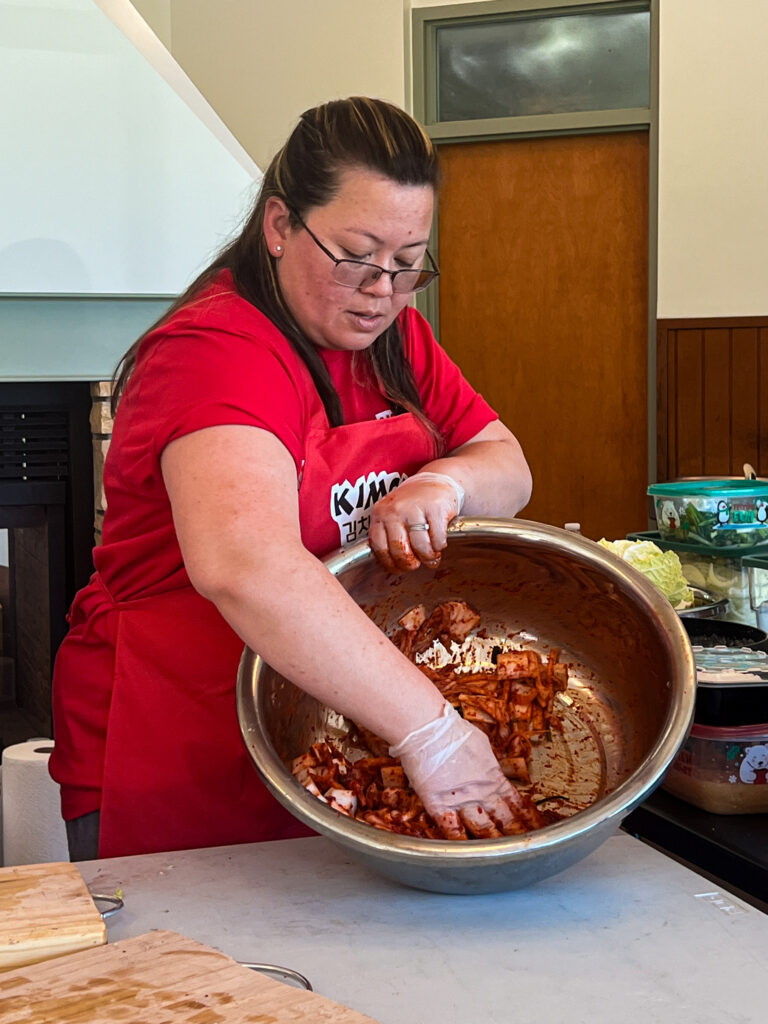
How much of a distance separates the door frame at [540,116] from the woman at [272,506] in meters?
3.61

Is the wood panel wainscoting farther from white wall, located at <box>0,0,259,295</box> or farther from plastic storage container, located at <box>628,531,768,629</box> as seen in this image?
plastic storage container, located at <box>628,531,768,629</box>

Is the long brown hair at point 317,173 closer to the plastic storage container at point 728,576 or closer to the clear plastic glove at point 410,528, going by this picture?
the clear plastic glove at point 410,528

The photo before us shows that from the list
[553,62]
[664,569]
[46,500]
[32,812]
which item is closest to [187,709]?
[664,569]

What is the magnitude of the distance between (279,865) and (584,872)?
31cm

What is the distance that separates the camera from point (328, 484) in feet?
4.13

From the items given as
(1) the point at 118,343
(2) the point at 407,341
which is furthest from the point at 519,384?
(2) the point at 407,341

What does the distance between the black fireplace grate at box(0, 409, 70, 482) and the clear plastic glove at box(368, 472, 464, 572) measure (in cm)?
200

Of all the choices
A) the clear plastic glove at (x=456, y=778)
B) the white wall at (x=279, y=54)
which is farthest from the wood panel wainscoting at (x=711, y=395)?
the clear plastic glove at (x=456, y=778)

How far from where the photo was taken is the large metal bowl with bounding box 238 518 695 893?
94cm

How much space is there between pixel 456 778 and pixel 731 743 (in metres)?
0.35

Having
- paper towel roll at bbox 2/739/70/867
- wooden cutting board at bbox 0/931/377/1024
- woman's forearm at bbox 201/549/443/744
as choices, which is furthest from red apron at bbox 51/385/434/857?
paper towel roll at bbox 2/739/70/867

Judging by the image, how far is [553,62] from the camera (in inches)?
187

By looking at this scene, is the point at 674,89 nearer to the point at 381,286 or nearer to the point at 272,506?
the point at 381,286

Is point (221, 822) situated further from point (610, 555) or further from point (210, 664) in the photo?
point (610, 555)
